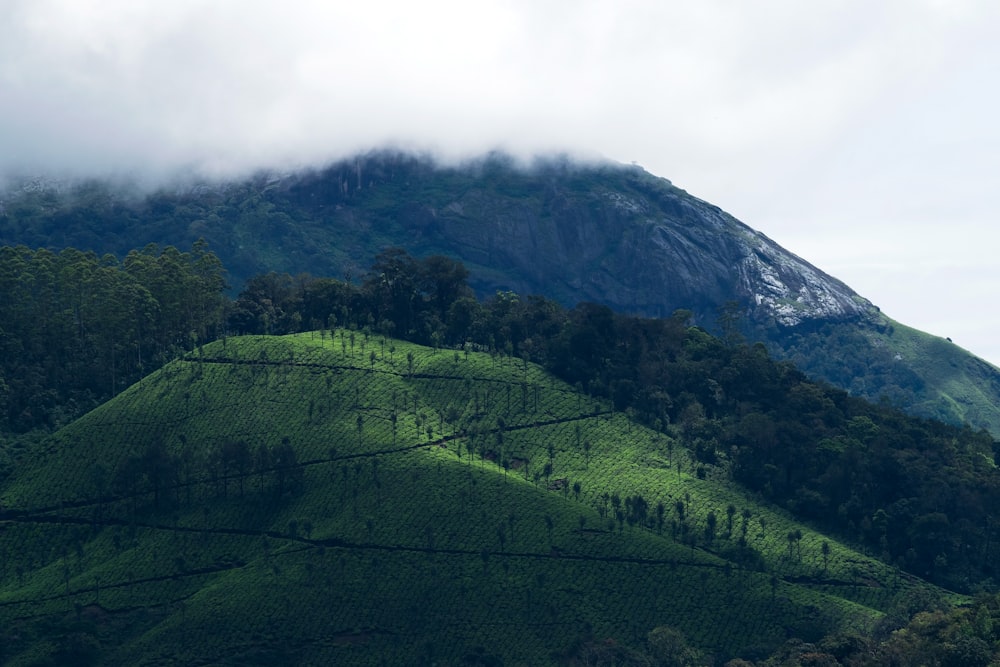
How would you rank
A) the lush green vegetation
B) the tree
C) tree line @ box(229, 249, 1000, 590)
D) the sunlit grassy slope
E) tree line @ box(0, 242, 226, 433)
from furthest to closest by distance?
tree line @ box(0, 242, 226, 433)
tree line @ box(229, 249, 1000, 590)
the sunlit grassy slope
the lush green vegetation
the tree

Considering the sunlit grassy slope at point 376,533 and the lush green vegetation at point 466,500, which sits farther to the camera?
the sunlit grassy slope at point 376,533

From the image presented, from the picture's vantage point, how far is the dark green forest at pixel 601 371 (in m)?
155

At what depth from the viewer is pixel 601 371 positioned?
177 m

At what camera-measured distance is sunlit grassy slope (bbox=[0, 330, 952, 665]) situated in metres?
133

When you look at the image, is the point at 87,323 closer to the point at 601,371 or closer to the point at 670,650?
the point at 601,371

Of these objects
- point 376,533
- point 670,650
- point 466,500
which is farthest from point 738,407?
point 376,533

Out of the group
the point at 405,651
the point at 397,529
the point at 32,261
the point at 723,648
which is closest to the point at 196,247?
the point at 32,261

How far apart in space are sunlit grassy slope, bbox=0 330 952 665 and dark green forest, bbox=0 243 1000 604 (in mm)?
6107

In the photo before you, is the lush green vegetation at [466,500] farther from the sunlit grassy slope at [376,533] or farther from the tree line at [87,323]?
the tree line at [87,323]

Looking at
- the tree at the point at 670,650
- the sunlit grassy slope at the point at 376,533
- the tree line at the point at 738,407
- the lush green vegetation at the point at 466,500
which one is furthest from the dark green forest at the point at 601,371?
the tree at the point at 670,650

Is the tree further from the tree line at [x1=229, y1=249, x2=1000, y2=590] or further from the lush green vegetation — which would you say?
the tree line at [x1=229, y1=249, x2=1000, y2=590]

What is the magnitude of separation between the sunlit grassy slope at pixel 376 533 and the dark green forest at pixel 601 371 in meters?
6.11

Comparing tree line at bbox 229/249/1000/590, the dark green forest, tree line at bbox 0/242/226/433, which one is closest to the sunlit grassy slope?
tree line at bbox 229/249/1000/590

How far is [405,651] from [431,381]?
4593 cm
